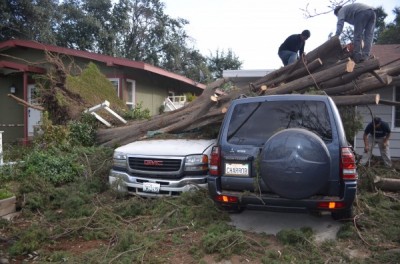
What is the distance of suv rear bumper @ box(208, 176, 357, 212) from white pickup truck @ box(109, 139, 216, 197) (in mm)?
1238

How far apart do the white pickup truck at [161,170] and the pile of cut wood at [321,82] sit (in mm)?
1774

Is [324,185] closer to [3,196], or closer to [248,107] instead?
[248,107]

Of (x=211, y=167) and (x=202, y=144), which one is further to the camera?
(x=202, y=144)

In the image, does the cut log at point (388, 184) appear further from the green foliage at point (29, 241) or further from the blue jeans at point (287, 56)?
the green foliage at point (29, 241)

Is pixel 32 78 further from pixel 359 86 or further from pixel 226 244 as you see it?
pixel 226 244

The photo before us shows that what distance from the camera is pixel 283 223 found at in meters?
5.28

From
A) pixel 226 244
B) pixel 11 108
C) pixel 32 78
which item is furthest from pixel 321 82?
pixel 11 108

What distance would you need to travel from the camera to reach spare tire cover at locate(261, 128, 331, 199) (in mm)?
4176

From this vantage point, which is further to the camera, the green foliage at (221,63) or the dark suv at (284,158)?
the green foliage at (221,63)

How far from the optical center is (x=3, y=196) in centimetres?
626

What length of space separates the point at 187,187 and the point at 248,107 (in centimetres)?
170

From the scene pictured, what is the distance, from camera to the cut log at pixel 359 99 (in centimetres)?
687

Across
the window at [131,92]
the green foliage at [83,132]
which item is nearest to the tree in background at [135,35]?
the window at [131,92]

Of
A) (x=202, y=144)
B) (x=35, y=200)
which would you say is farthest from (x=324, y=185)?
(x=35, y=200)
